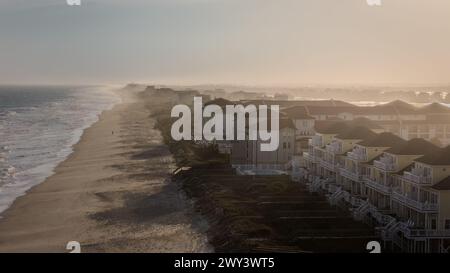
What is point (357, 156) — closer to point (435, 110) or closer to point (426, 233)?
point (426, 233)

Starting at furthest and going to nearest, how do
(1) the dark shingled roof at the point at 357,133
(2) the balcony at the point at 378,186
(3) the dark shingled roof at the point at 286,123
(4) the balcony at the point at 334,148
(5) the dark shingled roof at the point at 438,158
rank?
(3) the dark shingled roof at the point at 286,123
(4) the balcony at the point at 334,148
(1) the dark shingled roof at the point at 357,133
(2) the balcony at the point at 378,186
(5) the dark shingled roof at the point at 438,158

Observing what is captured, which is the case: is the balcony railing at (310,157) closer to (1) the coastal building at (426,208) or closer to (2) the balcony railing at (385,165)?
(2) the balcony railing at (385,165)

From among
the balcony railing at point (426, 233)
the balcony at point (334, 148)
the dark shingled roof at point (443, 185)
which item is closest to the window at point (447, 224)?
the balcony railing at point (426, 233)

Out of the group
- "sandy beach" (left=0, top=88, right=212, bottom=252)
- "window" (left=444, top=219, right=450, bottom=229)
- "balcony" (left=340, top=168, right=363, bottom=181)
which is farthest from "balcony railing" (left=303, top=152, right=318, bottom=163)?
"window" (left=444, top=219, right=450, bottom=229)

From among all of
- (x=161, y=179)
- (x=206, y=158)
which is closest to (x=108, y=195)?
(x=161, y=179)

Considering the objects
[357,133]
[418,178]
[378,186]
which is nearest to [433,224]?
[418,178]

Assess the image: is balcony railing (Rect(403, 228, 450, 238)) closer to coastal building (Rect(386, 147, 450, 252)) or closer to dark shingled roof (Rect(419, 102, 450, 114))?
coastal building (Rect(386, 147, 450, 252))
